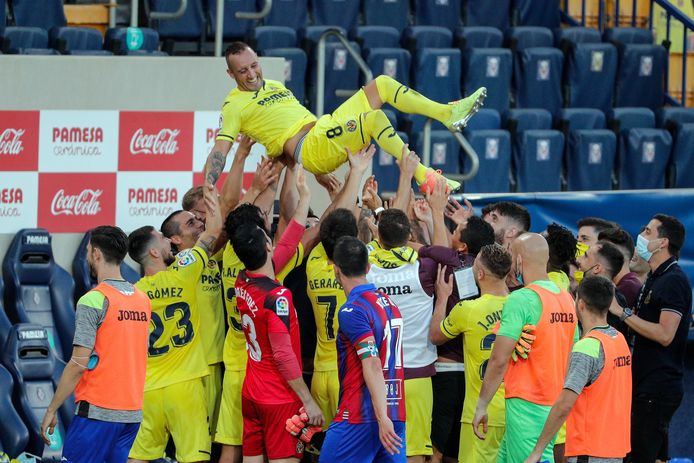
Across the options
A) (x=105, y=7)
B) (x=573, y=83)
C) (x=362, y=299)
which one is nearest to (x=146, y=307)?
(x=362, y=299)

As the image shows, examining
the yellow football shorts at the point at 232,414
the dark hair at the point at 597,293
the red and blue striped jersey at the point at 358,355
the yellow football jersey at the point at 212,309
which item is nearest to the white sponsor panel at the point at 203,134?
the yellow football jersey at the point at 212,309

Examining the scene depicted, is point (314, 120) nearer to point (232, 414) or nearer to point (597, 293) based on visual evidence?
point (232, 414)

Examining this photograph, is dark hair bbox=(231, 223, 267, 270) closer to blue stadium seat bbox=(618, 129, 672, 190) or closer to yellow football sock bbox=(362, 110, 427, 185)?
yellow football sock bbox=(362, 110, 427, 185)

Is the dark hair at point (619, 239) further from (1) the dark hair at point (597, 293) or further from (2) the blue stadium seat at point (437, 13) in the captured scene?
(2) the blue stadium seat at point (437, 13)

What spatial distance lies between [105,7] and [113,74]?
3041 millimetres

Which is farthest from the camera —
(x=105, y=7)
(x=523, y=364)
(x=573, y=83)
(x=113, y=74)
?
(x=573, y=83)

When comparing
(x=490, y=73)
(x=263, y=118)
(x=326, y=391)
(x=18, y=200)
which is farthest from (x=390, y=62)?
(x=326, y=391)

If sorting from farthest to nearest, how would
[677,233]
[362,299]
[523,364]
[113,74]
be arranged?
1. [113,74]
2. [677,233]
3. [523,364]
4. [362,299]

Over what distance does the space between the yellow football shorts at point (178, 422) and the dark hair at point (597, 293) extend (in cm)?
277

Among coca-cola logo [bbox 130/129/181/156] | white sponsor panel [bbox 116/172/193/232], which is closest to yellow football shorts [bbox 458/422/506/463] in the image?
white sponsor panel [bbox 116/172/193/232]

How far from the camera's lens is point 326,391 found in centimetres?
820

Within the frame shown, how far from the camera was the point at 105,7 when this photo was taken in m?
13.0

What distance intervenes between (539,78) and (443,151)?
76.1 inches

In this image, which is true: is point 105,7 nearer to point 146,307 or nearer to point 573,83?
point 573,83
